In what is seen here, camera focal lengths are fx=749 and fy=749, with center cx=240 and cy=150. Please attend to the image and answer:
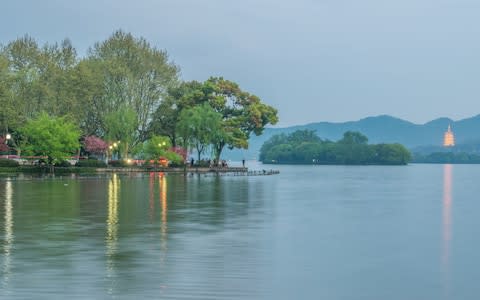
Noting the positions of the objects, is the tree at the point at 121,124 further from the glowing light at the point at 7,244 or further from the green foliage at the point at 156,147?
the glowing light at the point at 7,244

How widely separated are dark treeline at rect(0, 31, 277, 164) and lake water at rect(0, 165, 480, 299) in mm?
64852

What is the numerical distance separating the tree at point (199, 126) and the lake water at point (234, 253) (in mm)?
74171

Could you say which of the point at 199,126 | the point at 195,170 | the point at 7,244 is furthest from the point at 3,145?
the point at 7,244

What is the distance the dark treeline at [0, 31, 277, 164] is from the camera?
10725 cm

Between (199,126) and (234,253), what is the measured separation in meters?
Answer: 95.1

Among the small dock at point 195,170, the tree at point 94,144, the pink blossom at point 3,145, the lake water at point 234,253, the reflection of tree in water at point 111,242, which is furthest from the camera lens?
the tree at point 94,144

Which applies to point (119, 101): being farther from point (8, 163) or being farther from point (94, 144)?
point (8, 163)

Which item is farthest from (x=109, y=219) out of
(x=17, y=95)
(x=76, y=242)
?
(x=17, y=95)

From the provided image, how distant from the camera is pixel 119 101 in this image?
116m

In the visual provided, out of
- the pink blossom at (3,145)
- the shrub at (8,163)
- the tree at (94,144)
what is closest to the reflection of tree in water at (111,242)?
the shrub at (8,163)

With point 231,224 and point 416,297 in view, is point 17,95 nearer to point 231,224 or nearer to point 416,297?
point 231,224

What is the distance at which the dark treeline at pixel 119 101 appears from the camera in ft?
352

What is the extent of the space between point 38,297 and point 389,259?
1102cm

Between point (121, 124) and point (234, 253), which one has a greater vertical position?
point (121, 124)
